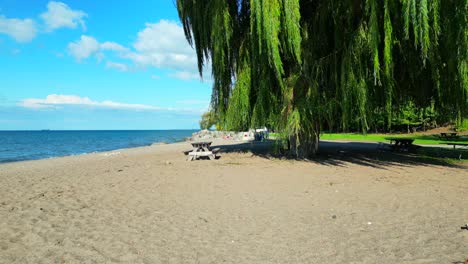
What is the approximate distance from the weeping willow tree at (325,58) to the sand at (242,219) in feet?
8.96

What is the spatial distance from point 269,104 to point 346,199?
625 centimetres

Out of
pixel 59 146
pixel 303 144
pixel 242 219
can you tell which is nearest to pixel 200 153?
pixel 303 144

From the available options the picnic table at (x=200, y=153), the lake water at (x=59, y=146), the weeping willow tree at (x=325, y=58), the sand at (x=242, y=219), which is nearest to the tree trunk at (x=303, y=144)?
the weeping willow tree at (x=325, y=58)

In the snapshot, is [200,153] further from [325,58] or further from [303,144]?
[325,58]

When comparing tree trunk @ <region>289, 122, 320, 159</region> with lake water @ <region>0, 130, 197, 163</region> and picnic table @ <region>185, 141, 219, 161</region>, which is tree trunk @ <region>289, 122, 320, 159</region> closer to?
picnic table @ <region>185, 141, 219, 161</region>

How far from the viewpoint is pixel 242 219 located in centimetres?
573

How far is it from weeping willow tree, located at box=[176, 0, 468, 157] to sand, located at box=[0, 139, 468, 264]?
8.96 ft

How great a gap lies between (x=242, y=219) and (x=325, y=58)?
26.1ft

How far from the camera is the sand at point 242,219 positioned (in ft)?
13.6

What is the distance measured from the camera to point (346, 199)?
23.0ft

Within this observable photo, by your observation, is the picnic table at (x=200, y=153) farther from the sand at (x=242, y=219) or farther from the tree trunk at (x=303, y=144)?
the sand at (x=242, y=219)

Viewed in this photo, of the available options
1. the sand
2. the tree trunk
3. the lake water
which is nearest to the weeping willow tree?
the tree trunk

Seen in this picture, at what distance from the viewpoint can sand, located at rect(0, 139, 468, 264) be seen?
4.14 m

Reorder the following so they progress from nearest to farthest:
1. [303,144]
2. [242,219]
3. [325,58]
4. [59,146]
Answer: [242,219], [325,58], [303,144], [59,146]
